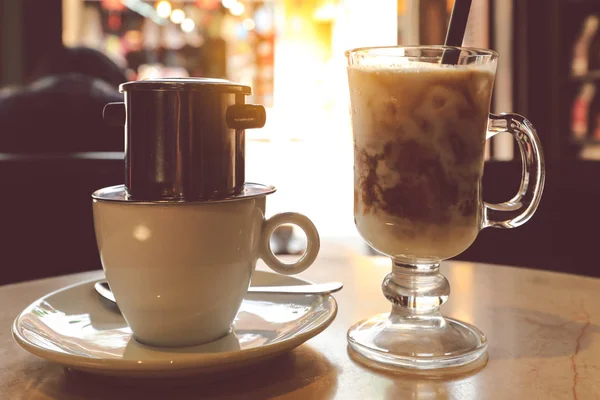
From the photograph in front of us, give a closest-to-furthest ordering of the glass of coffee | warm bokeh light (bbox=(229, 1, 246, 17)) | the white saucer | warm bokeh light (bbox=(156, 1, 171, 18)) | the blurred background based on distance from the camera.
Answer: the white saucer, the glass of coffee, the blurred background, warm bokeh light (bbox=(156, 1, 171, 18)), warm bokeh light (bbox=(229, 1, 246, 17))

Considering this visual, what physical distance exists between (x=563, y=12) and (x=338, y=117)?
2.99m

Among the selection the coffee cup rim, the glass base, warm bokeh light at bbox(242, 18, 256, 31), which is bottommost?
the glass base

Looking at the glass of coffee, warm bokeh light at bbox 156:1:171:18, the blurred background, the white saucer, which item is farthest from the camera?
Result: warm bokeh light at bbox 156:1:171:18

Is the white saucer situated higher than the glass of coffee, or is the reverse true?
the glass of coffee

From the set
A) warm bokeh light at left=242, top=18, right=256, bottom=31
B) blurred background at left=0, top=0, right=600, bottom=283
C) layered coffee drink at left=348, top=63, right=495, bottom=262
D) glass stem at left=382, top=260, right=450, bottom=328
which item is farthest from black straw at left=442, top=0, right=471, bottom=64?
warm bokeh light at left=242, top=18, right=256, bottom=31

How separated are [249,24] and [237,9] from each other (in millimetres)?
184

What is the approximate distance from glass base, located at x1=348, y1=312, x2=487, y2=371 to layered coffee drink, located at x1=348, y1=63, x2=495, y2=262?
3.0 inches

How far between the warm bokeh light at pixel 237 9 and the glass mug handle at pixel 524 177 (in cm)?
549

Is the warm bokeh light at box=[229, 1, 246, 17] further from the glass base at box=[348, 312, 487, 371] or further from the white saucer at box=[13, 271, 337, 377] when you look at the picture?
the glass base at box=[348, 312, 487, 371]

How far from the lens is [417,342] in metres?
0.65

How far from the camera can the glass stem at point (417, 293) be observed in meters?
0.67

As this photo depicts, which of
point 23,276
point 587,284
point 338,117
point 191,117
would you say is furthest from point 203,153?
point 338,117

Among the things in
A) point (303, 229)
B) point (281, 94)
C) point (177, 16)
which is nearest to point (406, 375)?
point (303, 229)

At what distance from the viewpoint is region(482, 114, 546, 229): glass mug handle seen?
69 centimetres
